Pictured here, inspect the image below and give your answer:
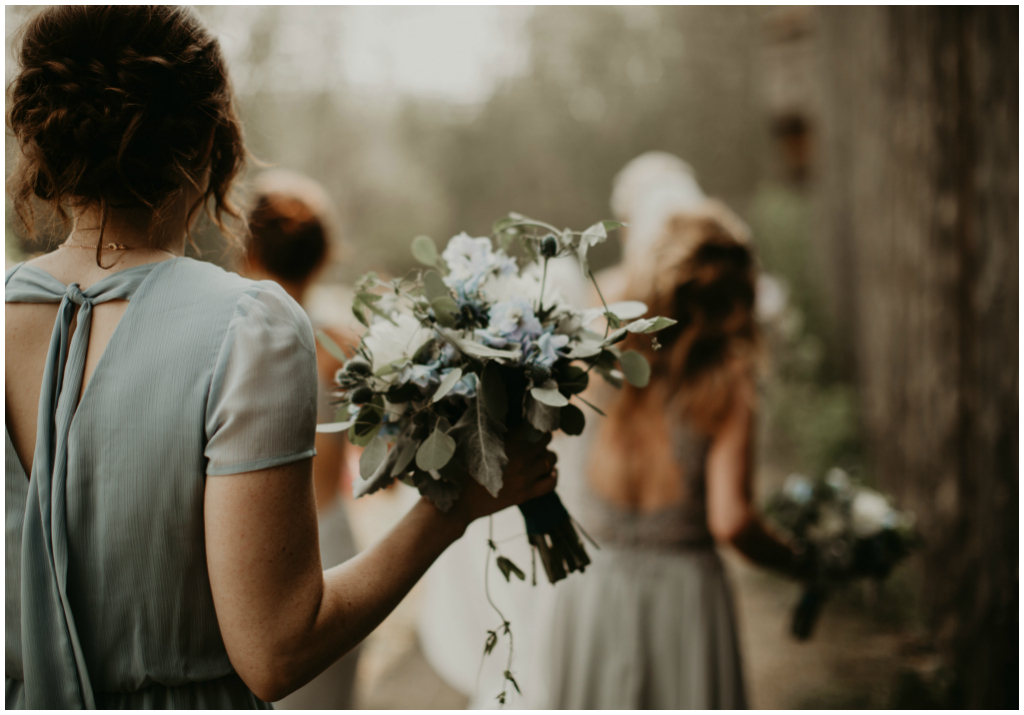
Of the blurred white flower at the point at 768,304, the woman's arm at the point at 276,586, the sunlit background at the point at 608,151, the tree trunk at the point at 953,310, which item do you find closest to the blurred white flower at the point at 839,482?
the tree trunk at the point at 953,310

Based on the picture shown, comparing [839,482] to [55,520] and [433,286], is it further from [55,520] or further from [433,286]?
[55,520]

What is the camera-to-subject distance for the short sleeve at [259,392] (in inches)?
32.7

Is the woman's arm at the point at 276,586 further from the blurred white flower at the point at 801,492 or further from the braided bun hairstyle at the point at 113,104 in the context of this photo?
the blurred white flower at the point at 801,492

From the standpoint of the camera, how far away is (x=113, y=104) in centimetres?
85

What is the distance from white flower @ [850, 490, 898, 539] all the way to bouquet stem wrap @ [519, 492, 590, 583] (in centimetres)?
130

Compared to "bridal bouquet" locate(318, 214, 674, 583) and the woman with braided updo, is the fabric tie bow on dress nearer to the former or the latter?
the woman with braided updo

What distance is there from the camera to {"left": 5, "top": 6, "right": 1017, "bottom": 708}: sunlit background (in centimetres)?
367

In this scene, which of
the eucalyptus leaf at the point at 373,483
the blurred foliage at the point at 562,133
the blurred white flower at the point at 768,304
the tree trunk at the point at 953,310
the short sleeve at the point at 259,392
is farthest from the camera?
the blurred foliage at the point at 562,133

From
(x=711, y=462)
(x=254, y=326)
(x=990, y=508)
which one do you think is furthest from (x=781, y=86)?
(x=254, y=326)

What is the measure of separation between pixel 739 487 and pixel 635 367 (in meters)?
1.07

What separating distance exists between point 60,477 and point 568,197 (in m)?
11.9

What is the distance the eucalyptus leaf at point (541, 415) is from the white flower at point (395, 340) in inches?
7.8

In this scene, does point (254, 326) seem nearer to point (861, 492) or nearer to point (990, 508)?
point (861, 492)

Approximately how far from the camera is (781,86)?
8312 mm
